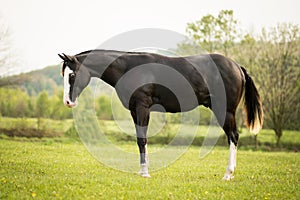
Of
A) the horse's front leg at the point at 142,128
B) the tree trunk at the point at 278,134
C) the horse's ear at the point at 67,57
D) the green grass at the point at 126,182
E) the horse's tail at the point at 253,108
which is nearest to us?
the green grass at the point at 126,182

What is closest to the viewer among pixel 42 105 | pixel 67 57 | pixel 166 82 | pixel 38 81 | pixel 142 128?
pixel 67 57

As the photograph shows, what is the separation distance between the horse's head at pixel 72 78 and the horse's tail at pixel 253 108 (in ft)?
13.7

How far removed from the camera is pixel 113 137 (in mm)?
24219

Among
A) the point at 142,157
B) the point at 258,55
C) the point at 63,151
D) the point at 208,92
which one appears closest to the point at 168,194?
the point at 142,157

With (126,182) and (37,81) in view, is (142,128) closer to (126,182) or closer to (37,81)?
(126,182)

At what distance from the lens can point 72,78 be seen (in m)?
7.20

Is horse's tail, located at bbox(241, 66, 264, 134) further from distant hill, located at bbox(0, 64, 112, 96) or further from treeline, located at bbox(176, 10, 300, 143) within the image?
distant hill, located at bbox(0, 64, 112, 96)

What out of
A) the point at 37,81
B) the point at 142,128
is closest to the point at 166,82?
the point at 142,128

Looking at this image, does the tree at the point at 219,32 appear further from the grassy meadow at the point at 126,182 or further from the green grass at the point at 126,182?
the green grass at the point at 126,182

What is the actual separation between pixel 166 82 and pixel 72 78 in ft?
7.16

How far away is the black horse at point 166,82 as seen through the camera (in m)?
7.61

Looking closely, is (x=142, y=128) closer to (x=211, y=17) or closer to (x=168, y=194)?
(x=168, y=194)

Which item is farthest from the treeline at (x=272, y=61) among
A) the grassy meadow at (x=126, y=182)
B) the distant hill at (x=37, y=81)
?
→ the grassy meadow at (x=126, y=182)

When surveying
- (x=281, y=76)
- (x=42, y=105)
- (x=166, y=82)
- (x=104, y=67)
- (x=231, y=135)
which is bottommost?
(x=42, y=105)
